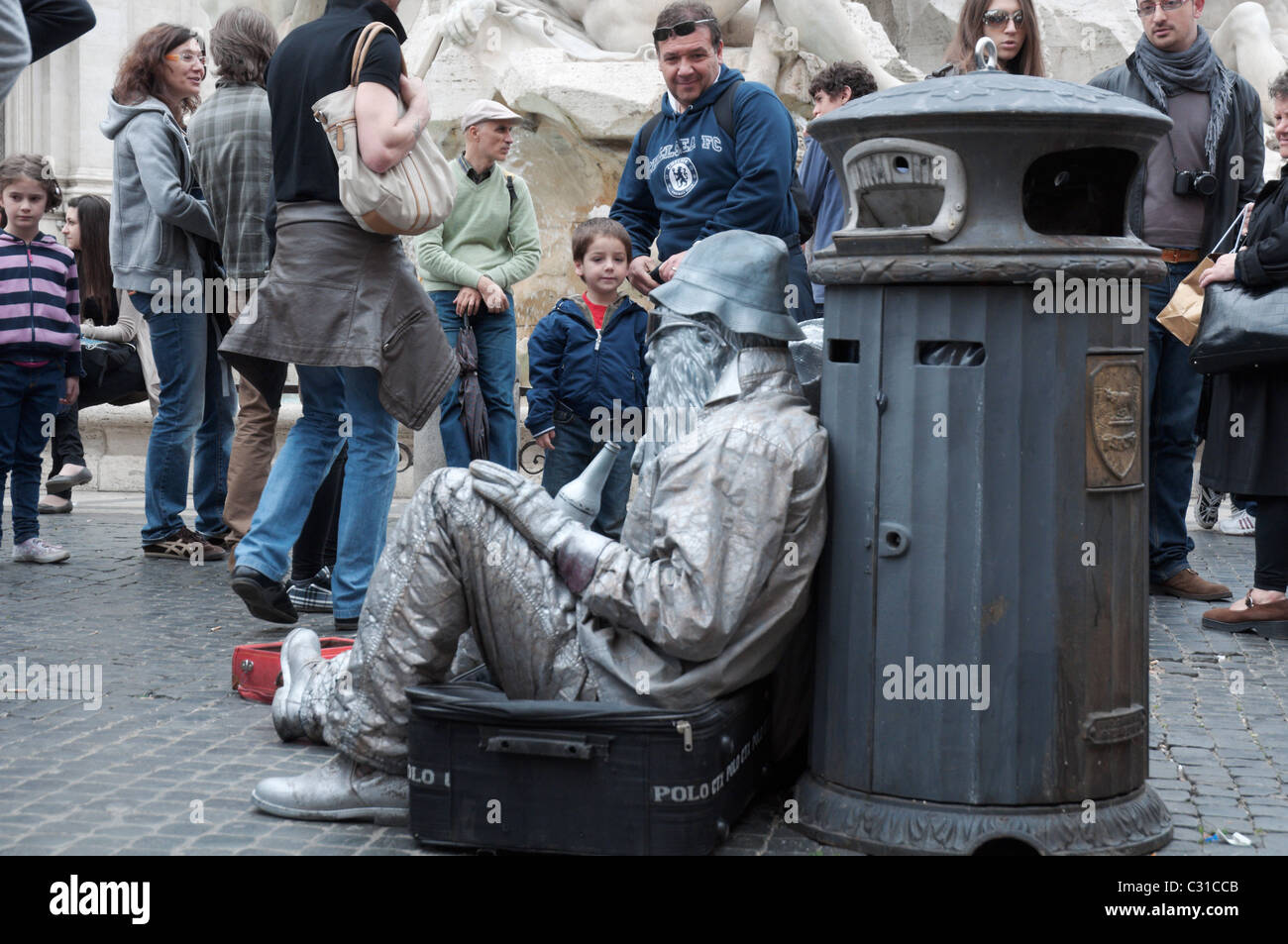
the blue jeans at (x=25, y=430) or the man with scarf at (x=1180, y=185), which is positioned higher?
the man with scarf at (x=1180, y=185)

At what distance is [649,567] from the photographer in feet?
10.3

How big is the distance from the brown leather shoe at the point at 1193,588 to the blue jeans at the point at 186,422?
13.2ft

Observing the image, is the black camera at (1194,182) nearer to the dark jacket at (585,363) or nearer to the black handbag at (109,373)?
the dark jacket at (585,363)

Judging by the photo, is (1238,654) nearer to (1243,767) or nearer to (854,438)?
(1243,767)

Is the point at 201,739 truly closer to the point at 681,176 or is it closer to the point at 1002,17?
the point at 681,176

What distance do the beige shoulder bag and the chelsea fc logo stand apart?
0.90m

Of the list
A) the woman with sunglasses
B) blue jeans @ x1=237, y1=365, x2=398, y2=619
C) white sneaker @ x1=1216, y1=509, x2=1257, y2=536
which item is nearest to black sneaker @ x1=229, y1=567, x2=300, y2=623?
blue jeans @ x1=237, y1=365, x2=398, y2=619

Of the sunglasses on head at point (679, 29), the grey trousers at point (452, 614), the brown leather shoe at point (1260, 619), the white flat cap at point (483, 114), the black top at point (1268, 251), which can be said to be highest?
the sunglasses on head at point (679, 29)

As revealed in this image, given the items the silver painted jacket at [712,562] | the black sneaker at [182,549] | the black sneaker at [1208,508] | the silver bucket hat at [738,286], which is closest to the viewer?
the silver painted jacket at [712,562]

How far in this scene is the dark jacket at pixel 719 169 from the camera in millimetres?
5230

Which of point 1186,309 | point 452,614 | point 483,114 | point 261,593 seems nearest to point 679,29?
point 483,114

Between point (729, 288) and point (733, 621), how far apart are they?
0.76 metres

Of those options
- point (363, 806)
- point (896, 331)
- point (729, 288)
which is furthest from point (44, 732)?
point (896, 331)

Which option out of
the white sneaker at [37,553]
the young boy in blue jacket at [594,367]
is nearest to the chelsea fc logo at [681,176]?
the young boy in blue jacket at [594,367]
